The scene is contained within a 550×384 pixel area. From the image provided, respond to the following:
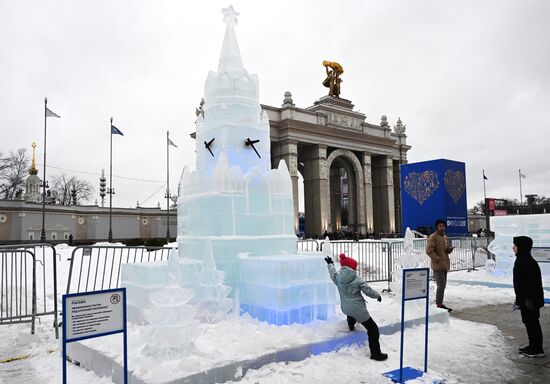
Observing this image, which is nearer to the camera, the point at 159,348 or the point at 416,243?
the point at 159,348

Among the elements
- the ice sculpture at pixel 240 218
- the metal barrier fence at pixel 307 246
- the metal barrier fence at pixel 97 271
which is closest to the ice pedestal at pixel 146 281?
the ice sculpture at pixel 240 218

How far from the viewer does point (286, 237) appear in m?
9.27

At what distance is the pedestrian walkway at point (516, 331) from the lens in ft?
18.1

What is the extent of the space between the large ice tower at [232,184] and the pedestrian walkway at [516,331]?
176 inches

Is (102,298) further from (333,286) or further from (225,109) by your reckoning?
(225,109)

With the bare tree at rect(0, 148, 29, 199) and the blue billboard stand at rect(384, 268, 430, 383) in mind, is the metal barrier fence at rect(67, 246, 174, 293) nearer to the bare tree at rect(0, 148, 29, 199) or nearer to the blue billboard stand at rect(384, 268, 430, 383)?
the blue billboard stand at rect(384, 268, 430, 383)

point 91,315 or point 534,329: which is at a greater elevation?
point 91,315

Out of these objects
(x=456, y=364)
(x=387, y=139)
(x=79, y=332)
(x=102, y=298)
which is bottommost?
(x=456, y=364)

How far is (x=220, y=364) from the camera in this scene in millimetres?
5285

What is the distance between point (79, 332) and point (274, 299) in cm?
358

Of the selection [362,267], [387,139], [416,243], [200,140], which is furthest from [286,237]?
[387,139]

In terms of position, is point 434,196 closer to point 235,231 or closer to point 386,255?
point 386,255

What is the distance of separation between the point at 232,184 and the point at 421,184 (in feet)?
92.0

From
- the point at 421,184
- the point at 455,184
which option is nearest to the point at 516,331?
the point at 421,184
